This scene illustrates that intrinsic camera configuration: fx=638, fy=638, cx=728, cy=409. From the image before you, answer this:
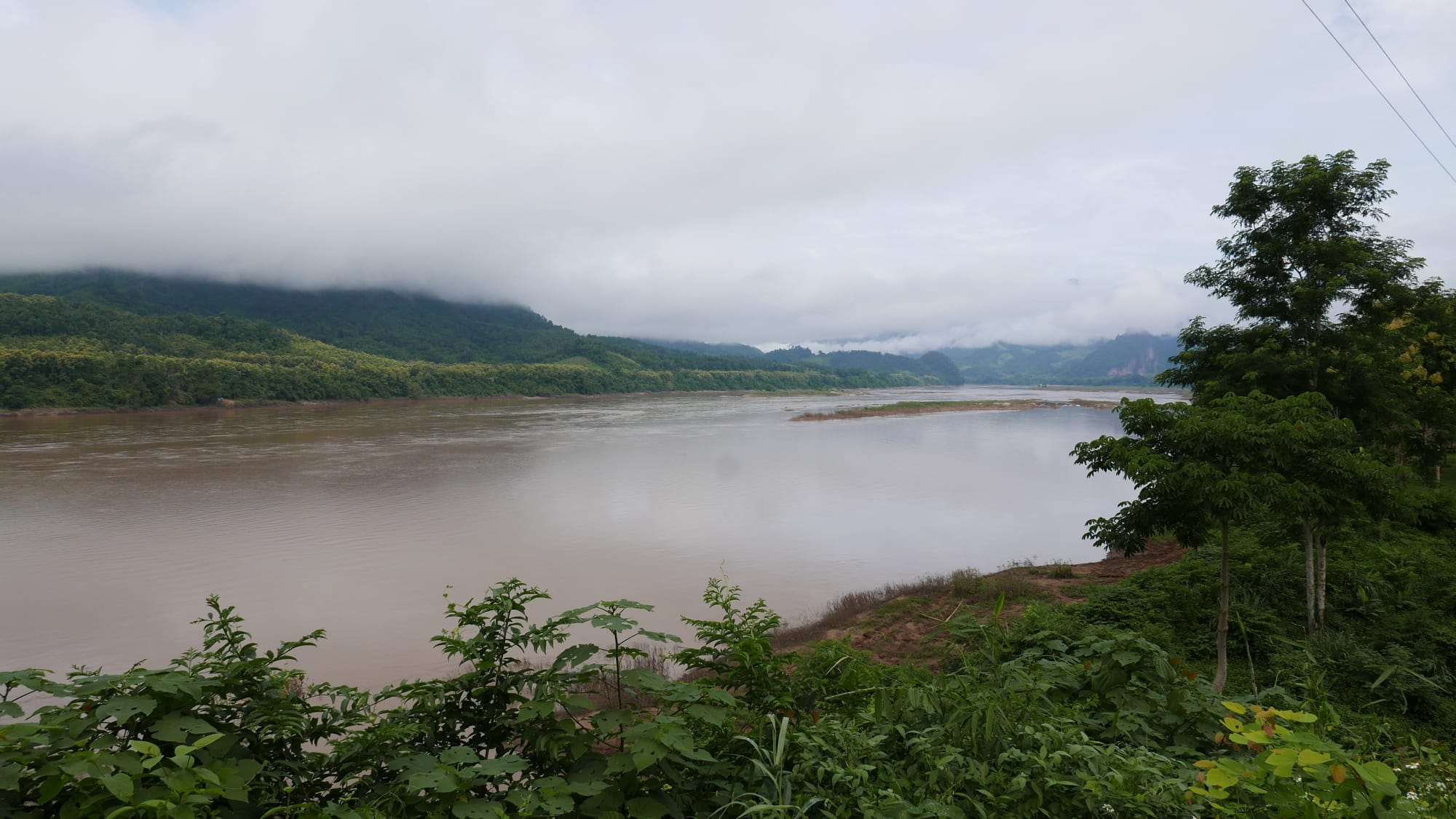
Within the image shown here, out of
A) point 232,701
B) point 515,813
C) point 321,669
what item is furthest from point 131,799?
point 321,669

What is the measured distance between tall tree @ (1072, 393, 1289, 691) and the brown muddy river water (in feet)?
18.3

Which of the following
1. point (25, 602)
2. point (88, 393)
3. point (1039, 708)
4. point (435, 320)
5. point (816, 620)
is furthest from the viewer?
point (435, 320)

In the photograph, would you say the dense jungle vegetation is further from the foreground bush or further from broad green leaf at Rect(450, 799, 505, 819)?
broad green leaf at Rect(450, 799, 505, 819)

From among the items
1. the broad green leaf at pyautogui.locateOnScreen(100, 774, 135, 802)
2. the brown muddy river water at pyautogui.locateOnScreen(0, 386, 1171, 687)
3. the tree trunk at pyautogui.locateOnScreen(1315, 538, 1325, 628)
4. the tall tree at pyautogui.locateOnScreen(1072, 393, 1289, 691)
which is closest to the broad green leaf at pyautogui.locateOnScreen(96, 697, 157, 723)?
the broad green leaf at pyautogui.locateOnScreen(100, 774, 135, 802)

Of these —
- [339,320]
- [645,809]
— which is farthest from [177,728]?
[339,320]

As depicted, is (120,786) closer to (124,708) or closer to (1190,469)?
(124,708)

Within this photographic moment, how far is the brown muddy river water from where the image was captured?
11344 mm

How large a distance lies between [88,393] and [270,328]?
189ft

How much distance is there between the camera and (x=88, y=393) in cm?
5812

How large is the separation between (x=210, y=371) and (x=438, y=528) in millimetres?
67596

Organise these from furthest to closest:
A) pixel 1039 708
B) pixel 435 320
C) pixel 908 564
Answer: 1. pixel 435 320
2. pixel 908 564
3. pixel 1039 708

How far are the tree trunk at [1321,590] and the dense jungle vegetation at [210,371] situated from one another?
81.2 m

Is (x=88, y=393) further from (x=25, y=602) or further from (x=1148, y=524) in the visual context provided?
(x=1148, y=524)

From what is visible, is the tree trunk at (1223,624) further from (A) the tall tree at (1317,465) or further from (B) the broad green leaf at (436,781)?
(B) the broad green leaf at (436,781)
